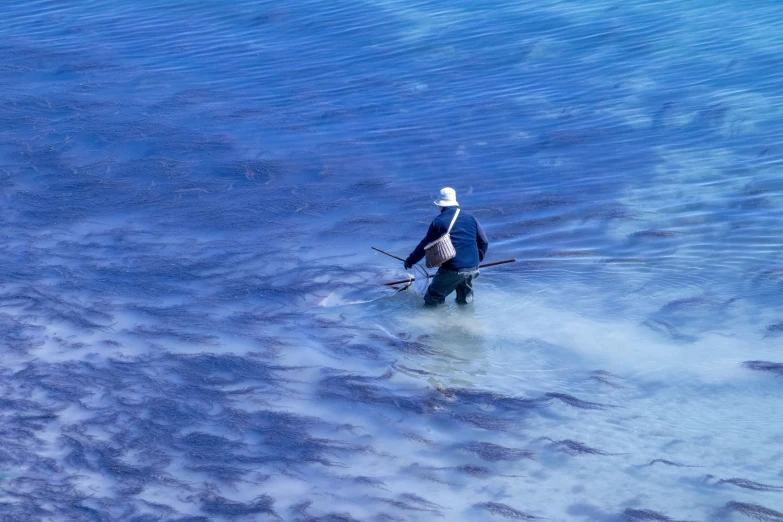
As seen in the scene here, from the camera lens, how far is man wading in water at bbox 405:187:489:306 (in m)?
8.59

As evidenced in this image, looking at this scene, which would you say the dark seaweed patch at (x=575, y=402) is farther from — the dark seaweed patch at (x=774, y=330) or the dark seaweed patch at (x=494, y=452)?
the dark seaweed patch at (x=774, y=330)

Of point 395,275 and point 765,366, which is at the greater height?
point 395,275

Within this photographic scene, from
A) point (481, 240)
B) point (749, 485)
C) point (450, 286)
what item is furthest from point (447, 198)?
point (749, 485)

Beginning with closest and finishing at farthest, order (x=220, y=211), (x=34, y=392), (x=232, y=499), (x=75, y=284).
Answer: (x=232, y=499)
(x=34, y=392)
(x=75, y=284)
(x=220, y=211)

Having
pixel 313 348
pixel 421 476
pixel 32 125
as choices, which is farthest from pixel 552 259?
pixel 32 125

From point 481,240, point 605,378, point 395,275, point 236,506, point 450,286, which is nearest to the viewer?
point 236,506

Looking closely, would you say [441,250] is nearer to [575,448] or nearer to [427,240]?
[427,240]

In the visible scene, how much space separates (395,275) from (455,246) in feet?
5.70

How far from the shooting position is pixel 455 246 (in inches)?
342

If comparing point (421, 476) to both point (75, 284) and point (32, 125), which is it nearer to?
point (75, 284)

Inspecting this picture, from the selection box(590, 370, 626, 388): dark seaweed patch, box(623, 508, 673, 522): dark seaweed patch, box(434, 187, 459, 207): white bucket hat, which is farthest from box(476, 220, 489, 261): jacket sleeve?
box(623, 508, 673, 522): dark seaweed patch

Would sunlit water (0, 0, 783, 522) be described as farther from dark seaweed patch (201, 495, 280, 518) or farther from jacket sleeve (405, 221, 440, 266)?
jacket sleeve (405, 221, 440, 266)

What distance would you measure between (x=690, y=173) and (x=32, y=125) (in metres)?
11.6

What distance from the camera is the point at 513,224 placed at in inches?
448
